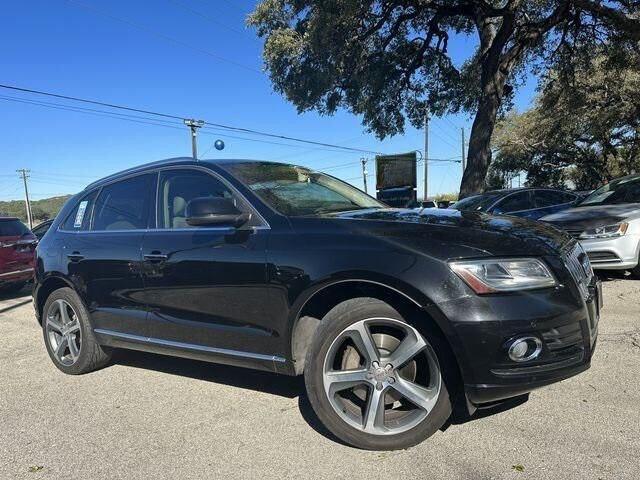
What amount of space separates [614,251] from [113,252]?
237 inches

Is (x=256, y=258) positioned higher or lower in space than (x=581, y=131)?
lower

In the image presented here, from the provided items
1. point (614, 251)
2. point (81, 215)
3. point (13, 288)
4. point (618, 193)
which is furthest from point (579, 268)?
point (13, 288)

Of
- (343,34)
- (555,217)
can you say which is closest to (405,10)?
(343,34)

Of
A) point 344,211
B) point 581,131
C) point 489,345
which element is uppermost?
point 581,131

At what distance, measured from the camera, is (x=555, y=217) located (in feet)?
26.2

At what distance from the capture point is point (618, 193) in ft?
28.0

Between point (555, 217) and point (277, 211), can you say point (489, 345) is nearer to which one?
point (277, 211)

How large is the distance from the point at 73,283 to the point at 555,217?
6472 mm

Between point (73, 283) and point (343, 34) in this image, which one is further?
point (343, 34)

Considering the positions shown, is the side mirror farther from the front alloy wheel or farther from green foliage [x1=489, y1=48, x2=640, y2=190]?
green foliage [x1=489, y1=48, x2=640, y2=190]

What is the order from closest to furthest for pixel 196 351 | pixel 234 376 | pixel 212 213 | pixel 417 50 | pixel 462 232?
1. pixel 462 232
2. pixel 212 213
3. pixel 196 351
4. pixel 234 376
5. pixel 417 50

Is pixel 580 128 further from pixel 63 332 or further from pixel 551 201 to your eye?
pixel 63 332

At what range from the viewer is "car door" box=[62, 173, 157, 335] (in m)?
4.18

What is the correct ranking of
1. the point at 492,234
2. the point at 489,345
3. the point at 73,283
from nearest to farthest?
the point at 489,345
the point at 492,234
the point at 73,283
